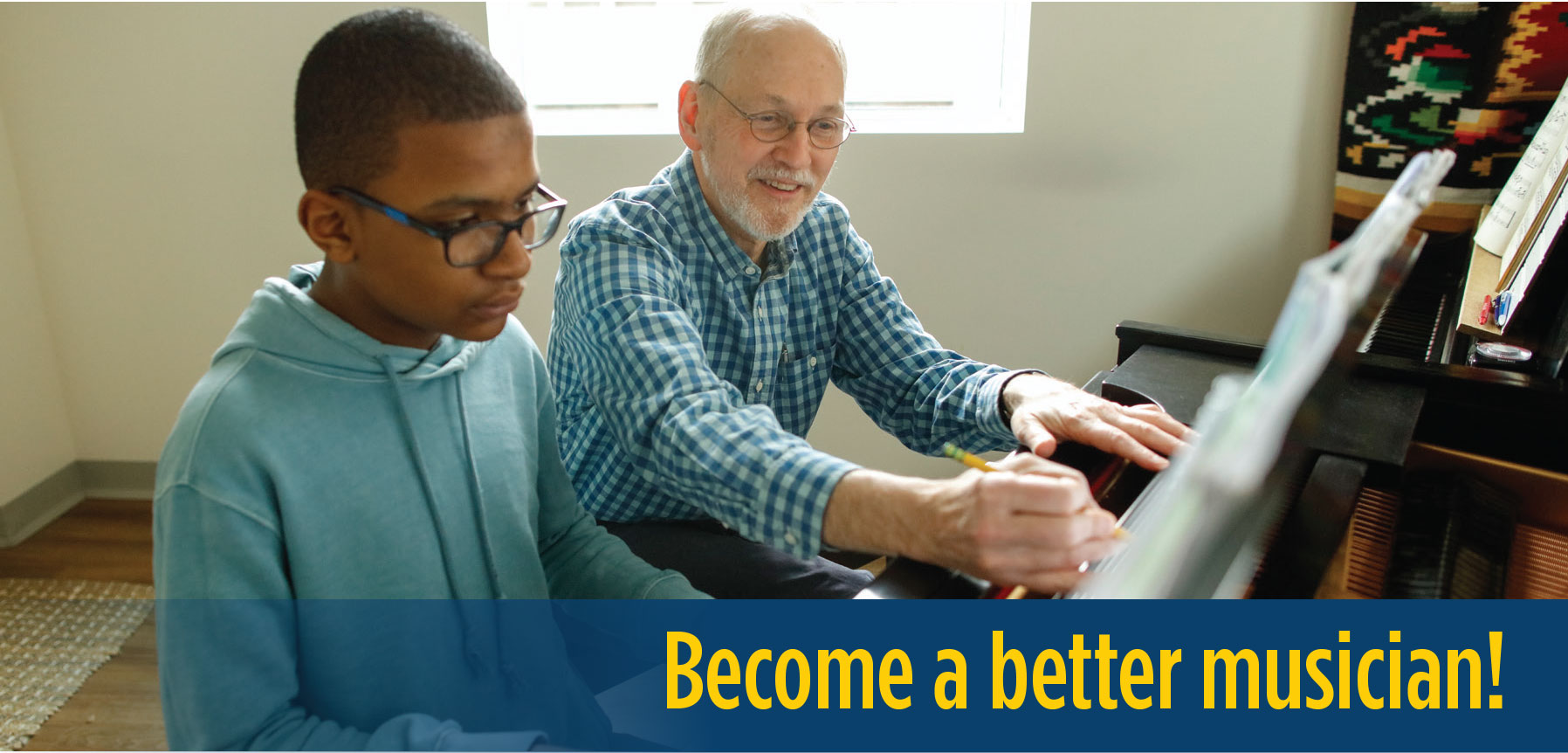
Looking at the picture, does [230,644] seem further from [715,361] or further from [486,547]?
[715,361]

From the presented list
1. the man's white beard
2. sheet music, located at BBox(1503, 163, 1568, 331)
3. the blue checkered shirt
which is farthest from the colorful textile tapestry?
the man's white beard

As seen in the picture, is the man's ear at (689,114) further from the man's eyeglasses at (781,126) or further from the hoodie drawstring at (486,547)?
the hoodie drawstring at (486,547)

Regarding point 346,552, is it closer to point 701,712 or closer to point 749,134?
point 701,712

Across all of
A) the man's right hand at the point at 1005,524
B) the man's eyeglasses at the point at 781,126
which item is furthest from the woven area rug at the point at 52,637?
the man's right hand at the point at 1005,524

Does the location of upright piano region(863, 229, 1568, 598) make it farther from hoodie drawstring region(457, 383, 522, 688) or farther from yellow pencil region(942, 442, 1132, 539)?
hoodie drawstring region(457, 383, 522, 688)

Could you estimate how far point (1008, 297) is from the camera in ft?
8.59

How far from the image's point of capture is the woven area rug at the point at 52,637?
2064 millimetres

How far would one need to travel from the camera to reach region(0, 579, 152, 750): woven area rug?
2064 mm

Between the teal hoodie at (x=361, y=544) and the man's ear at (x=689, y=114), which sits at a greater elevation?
the man's ear at (x=689, y=114)

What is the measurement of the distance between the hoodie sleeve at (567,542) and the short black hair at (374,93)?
38cm

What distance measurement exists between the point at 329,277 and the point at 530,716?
0.52 m

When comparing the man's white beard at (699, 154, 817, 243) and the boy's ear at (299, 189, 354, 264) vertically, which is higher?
the boy's ear at (299, 189, 354, 264)

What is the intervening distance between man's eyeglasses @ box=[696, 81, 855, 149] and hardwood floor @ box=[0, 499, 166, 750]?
1605 mm

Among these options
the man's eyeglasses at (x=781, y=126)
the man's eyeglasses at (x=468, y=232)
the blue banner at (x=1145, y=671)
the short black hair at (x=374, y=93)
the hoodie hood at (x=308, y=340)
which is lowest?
the blue banner at (x=1145, y=671)
